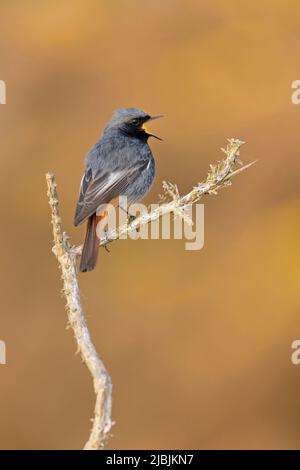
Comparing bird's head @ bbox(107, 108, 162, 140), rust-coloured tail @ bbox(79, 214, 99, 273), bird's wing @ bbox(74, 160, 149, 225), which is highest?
bird's head @ bbox(107, 108, 162, 140)

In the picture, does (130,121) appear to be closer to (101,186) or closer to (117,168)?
(117,168)

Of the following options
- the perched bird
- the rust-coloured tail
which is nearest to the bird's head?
the perched bird

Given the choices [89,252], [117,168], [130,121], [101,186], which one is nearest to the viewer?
[89,252]

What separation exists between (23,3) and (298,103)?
26.5 ft

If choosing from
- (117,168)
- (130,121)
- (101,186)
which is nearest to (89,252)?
(101,186)

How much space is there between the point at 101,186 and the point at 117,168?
399 mm

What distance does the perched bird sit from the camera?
5867 millimetres

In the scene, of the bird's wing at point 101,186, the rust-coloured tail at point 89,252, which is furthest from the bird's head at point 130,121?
the rust-coloured tail at point 89,252

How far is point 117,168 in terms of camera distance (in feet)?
21.1

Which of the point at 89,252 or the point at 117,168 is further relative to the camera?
the point at 117,168

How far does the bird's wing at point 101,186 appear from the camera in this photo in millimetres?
5756

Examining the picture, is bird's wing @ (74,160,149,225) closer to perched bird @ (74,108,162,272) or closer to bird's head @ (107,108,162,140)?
perched bird @ (74,108,162,272)

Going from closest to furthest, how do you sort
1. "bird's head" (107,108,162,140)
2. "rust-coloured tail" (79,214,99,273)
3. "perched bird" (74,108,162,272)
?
1. "rust-coloured tail" (79,214,99,273)
2. "perched bird" (74,108,162,272)
3. "bird's head" (107,108,162,140)

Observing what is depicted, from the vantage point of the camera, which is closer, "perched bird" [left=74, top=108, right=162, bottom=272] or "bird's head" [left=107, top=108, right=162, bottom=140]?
"perched bird" [left=74, top=108, right=162, bottom=272]
